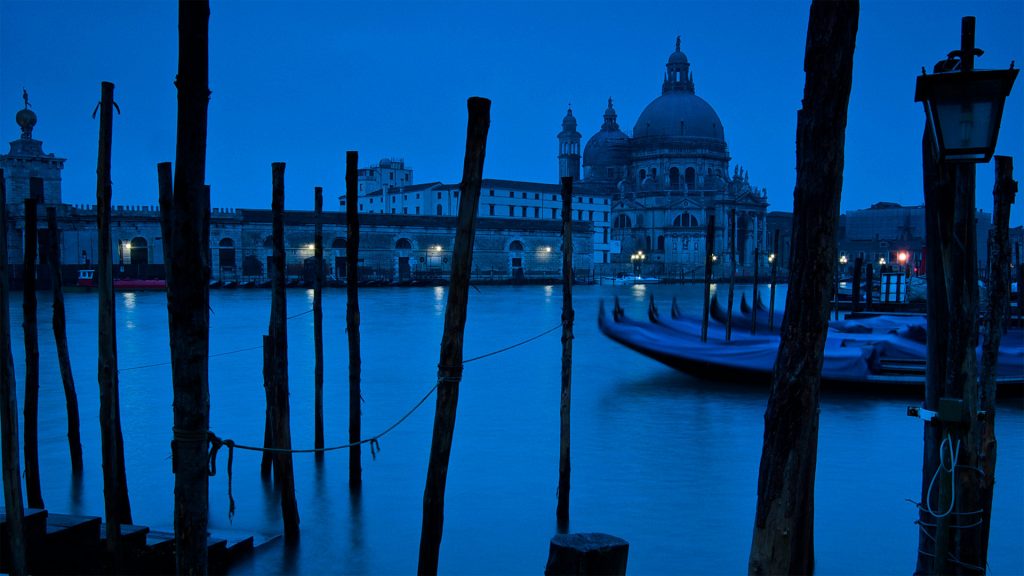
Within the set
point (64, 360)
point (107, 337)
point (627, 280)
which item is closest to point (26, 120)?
point (627, 280)

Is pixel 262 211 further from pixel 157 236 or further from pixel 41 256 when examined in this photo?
pixel 41 256

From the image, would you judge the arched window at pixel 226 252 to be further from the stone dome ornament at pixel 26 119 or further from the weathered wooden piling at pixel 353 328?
the weathered wooden piling at pixel 353 328

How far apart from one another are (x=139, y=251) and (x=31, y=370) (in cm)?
3251

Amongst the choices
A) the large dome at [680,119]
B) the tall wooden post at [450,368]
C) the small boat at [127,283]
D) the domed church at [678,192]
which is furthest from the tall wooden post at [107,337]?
the large dome at [680,119]

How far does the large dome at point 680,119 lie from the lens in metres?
57.8

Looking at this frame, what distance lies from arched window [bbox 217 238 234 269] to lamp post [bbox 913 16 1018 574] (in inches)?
1442

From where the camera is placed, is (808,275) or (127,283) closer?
(808,275)

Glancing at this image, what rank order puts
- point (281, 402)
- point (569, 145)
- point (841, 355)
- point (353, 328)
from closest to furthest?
point (281, 402)
point (353, 328)
point (841, 355)
point (569, 145)

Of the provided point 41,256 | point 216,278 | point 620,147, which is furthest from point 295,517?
point 620,147

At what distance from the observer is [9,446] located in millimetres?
3299

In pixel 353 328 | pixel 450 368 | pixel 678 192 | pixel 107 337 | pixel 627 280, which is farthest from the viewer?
pixel 678 192

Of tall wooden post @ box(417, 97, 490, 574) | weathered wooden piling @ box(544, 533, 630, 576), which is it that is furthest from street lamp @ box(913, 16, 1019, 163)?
tall wooden post @ box(417, 97, 490, 574)

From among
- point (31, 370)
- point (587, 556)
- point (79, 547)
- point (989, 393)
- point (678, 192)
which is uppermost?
point (678, 192)

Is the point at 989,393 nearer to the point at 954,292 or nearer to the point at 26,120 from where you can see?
the point at 954,292
